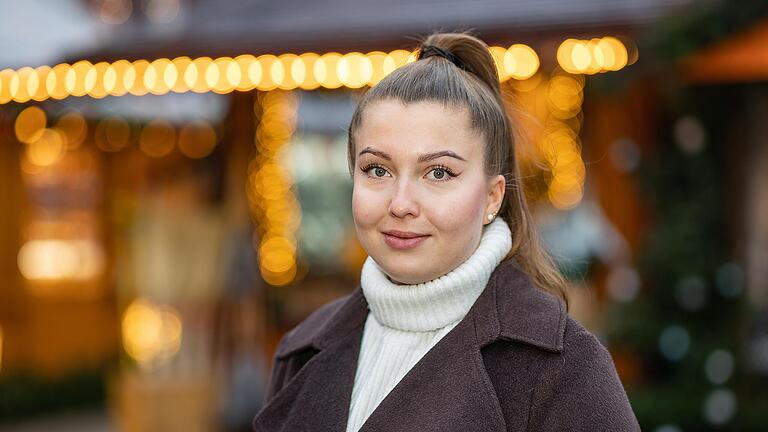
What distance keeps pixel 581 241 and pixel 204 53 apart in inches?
115

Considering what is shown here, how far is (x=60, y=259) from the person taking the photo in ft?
31.7

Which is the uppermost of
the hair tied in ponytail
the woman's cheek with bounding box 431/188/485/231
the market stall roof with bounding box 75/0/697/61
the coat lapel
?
the market stall roof with bounding box 75/0/697/61

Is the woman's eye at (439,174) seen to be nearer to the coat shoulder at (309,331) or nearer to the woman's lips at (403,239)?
the woman's lips at (403,239)

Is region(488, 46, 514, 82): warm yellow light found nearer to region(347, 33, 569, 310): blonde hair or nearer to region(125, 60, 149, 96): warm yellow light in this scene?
region(125, 60, 149, 96): warm yellow light

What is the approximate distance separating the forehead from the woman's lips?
0.15m

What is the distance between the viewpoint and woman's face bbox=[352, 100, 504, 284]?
193 cm

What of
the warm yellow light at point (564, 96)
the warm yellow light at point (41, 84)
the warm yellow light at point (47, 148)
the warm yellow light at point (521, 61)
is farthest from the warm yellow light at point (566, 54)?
the warm yellow light at point (47, 148)

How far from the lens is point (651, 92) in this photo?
6.73 m

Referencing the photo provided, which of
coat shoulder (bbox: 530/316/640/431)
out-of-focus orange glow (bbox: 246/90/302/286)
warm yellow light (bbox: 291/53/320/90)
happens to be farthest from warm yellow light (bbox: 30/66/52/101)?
coat shoulder (bbox: 530/316/640/431)

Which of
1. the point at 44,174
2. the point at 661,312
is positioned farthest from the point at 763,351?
the point at 44,174

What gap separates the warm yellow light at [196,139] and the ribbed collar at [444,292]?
673cm

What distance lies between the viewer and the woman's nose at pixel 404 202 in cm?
192

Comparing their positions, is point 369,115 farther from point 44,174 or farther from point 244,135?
point 44,174

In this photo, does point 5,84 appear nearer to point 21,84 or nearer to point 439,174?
point 21,84
